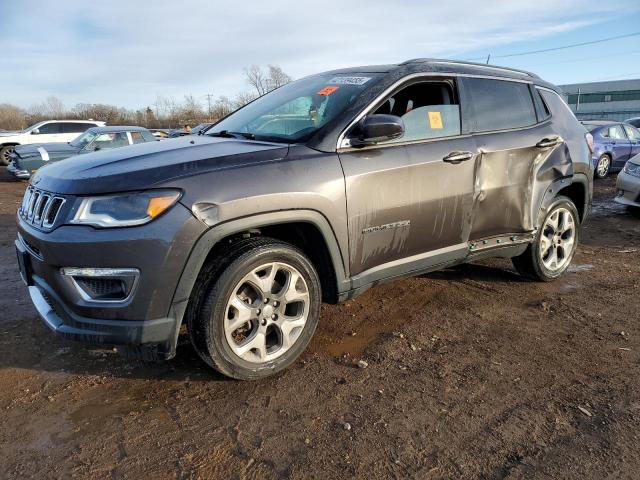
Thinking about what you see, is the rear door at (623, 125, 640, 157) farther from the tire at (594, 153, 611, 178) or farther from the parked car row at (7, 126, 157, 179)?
the parked car row at (7, 126, 157, 179)

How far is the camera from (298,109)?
3.52 meters

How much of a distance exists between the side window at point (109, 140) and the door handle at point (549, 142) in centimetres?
1034

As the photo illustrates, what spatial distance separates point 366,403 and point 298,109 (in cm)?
209

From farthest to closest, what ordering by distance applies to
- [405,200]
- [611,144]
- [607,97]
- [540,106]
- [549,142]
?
[607,97] → [611,144] → [540,106] → [549,142] → [405,200]

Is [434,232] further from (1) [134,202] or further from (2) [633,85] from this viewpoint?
(2) [633,85]

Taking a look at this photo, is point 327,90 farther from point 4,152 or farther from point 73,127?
point 4,152

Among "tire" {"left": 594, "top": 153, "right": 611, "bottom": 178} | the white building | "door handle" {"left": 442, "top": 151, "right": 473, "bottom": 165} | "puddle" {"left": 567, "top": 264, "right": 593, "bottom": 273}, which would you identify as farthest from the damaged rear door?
the white building

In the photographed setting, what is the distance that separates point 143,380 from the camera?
293 cm

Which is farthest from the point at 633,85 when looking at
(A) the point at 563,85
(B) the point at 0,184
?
(B) the point at 0,184

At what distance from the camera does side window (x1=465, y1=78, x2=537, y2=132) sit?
150 inches

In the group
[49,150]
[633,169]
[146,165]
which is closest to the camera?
[146,165]

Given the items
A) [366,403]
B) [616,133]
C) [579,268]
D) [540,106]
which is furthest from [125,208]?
[616,133]

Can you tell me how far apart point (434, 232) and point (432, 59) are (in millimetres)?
1385

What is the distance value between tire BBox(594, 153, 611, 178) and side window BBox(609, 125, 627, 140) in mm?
578
